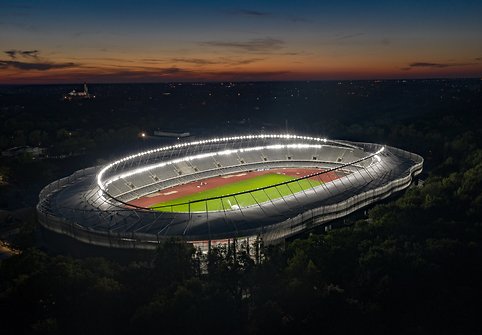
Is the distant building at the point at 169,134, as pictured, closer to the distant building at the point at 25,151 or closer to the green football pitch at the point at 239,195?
the distant building at the point at 25,151

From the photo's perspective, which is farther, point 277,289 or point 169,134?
point 169,134

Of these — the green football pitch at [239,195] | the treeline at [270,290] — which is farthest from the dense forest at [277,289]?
the green football pitch at [239,195]

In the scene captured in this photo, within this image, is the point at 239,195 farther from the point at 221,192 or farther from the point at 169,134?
the point at 169,134

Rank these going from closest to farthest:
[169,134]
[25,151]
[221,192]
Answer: [221,192]
[25,151]
[169,134]

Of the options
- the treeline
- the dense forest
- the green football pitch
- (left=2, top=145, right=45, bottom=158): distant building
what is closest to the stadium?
the green football pitch

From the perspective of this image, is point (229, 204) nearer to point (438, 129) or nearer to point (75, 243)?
point (75, 243)

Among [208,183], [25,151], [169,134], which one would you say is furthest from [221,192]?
[169,134]

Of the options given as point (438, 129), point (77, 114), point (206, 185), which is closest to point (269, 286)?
point (206, 185)
